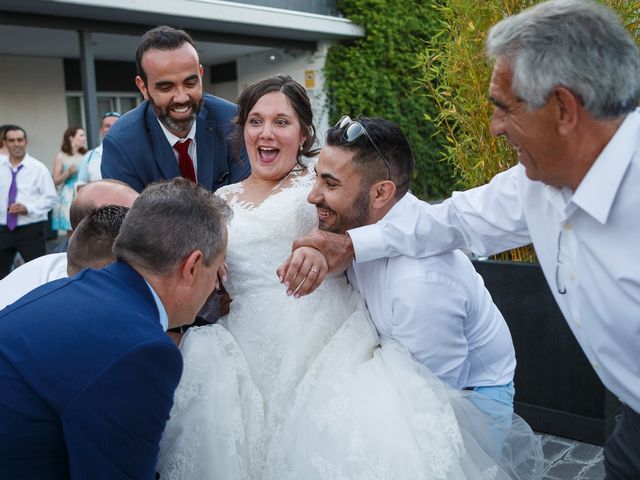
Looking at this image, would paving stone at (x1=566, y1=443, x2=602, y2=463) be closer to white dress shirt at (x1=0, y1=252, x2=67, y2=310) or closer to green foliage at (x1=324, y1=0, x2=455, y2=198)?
white dress shirt at (x1=0, y1=252, x2=67, y2=310)

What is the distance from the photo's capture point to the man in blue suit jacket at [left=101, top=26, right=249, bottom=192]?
3.26m

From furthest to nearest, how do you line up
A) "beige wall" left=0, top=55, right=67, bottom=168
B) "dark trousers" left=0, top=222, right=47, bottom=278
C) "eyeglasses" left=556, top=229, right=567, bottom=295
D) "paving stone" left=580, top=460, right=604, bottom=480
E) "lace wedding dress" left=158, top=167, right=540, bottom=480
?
"beige wall" left=0, top=55, right=67, bottom=168 → "dark trousers" left=0, top=222, right=47, bottom=278 → "paving stone" left=580, top=460, right=604, bottom=480 → "lace wedding dress" left=158, top=167, right=540, bottom=480 → "eyeglasses" left=556, top=229, right=567, bottom=295

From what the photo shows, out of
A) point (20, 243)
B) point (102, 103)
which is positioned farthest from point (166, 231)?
point (102, 103)

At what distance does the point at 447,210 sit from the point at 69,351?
1316mm

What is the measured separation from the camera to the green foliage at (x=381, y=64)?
13.6 m

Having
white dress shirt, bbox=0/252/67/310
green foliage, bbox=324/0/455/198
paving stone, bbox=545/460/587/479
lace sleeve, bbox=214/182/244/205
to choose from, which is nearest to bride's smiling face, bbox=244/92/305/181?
lace sleeve, bbox=214/182/244/205

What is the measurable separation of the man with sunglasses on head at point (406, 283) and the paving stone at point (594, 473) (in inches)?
64.5

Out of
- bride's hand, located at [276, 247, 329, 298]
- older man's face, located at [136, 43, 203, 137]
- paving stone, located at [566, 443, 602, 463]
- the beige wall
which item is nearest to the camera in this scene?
bride's hand, located at [276, 247, 329, 298]

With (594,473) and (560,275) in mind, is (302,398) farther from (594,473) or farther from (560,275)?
(594,473)

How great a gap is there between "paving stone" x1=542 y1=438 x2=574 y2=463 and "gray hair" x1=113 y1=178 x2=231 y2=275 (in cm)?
293

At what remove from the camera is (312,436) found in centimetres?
201

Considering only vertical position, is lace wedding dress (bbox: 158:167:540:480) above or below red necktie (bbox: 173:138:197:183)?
below

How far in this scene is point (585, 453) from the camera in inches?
159

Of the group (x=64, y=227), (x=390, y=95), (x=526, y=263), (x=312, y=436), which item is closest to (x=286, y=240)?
(x=312, y=436)
